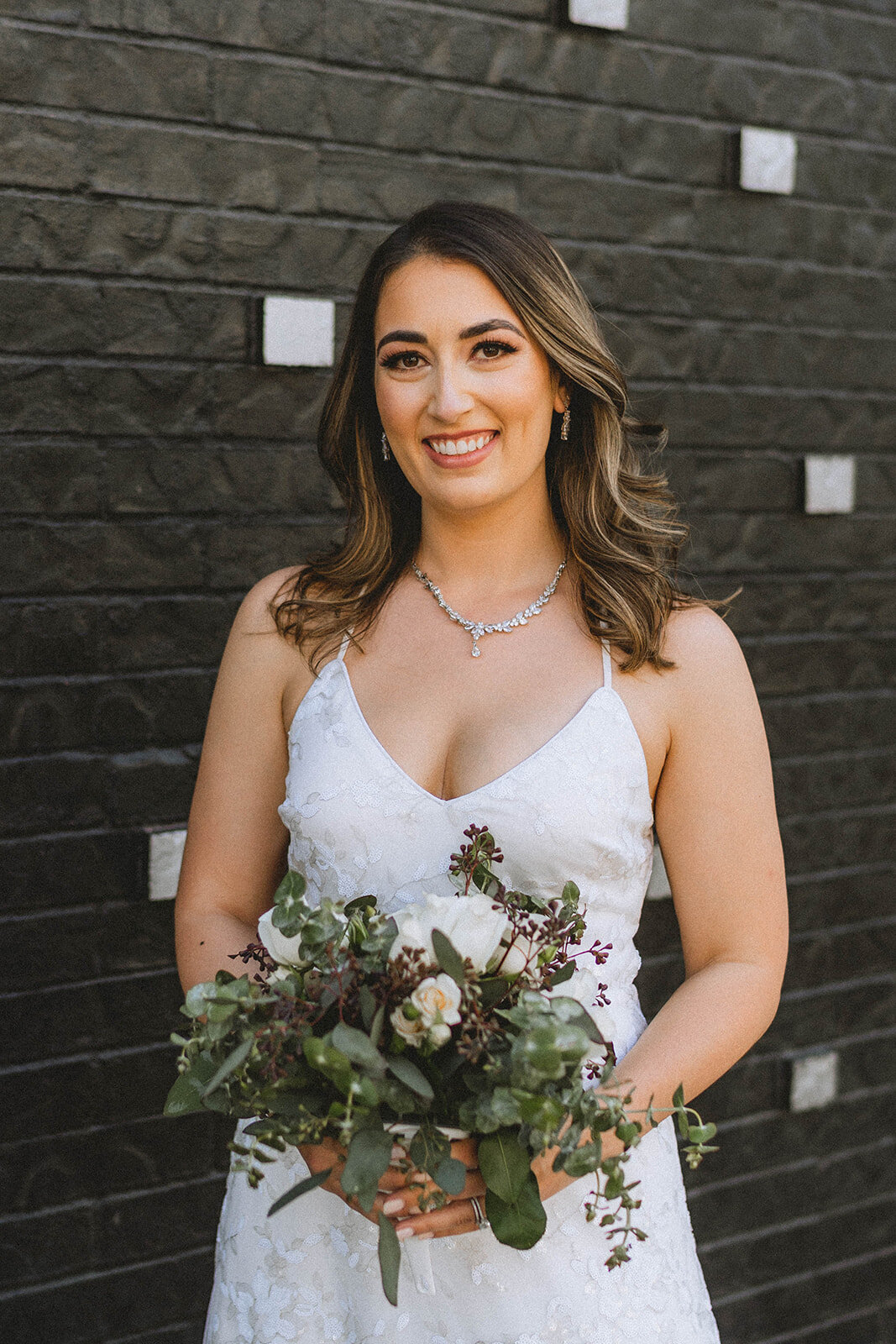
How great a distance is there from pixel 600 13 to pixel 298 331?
1.13m

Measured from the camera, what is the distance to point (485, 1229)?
74.1 inches

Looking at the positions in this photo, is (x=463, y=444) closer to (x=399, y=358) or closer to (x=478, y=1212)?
(x=399, y=358)

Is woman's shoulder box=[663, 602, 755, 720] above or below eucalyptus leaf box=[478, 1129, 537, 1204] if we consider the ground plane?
above

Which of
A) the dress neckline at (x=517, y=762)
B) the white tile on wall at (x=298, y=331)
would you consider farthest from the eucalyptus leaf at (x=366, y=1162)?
the white tile on wall at (x=298, y=331)

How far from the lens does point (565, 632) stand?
7.06 feet

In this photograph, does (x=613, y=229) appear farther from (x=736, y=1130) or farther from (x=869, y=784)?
(x=736, y=1130)

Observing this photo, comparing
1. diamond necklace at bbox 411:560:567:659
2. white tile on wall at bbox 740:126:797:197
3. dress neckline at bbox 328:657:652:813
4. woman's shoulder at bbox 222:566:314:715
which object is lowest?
dress neckline at bbox 328:657:652:813

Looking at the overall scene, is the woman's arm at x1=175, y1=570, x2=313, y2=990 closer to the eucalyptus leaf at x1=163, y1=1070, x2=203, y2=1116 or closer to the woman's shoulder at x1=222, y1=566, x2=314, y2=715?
the woman's shoulder at x1=222, y1=566, x2=314, y2=715

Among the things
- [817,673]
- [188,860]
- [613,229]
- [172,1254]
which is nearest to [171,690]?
[188,860]

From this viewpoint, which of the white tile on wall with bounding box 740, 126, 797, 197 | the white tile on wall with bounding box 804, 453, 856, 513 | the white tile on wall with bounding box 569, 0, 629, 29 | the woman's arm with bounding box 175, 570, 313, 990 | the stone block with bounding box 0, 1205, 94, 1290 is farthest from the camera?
the white tile on wall with bounding box 804, 453, 856, 513

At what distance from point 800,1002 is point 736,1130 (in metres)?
0.41

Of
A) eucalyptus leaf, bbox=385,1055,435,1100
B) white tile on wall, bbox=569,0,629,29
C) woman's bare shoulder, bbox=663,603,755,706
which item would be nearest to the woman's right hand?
eucalyptus leaf, bbox=385,1055,435,1100

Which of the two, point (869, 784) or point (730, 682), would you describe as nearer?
point (730, 682)

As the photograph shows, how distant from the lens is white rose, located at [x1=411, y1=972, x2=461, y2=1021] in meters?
1.42
